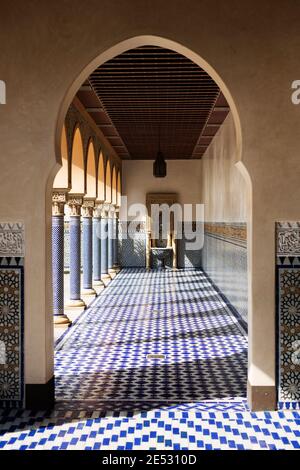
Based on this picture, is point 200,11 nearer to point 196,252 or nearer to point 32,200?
point 32,200

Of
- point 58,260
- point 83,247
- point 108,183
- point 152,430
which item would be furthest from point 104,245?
point 152,430

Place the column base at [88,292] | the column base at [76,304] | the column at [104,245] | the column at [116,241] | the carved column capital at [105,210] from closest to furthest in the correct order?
the column base at [76,304] → the column base at [88,292] → the carved column capital at [105,210] → the column at [104,245] → the column at [116,241]

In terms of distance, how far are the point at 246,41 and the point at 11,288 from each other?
228cm

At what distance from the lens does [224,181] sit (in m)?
8.98

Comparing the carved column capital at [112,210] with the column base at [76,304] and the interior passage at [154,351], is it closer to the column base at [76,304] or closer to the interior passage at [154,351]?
the interior passage at [154,351]

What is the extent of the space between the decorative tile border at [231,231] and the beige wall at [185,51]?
3.00 meters

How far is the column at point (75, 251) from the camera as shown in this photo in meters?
7.95

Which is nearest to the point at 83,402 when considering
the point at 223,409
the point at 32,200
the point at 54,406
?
the point at 54,406

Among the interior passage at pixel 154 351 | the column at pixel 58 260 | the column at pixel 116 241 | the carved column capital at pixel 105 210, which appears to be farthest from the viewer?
the column at pixel 116 241

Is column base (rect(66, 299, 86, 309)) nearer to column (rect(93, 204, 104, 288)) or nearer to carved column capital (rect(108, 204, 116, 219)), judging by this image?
column (rect(93, 204, 104, 288))

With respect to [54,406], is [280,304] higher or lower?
higher

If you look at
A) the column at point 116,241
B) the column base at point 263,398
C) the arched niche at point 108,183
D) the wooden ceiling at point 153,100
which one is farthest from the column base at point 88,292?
the column base at point 263,398

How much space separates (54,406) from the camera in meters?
3.76

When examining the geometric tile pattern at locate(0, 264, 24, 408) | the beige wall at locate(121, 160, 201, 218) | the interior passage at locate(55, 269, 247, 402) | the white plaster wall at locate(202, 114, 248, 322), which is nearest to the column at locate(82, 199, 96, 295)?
the interior passage at locate(55, 269, 247, 402)
